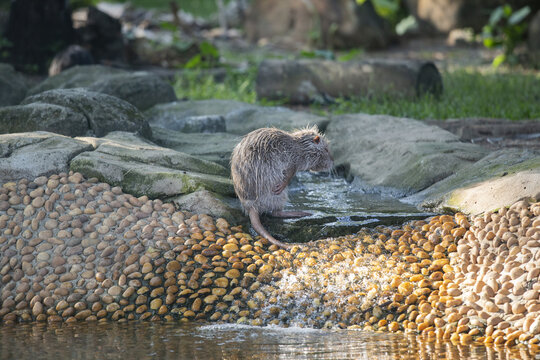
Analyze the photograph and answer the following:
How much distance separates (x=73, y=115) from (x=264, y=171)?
2.21 m

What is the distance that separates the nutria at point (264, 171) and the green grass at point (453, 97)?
3.87 m

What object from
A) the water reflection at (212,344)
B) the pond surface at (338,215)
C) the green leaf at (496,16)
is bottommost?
the water reflection at (212,344)

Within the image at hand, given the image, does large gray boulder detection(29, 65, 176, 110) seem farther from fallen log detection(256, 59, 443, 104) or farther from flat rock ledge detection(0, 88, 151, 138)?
fallen log detection(256, 59, 443, 104)

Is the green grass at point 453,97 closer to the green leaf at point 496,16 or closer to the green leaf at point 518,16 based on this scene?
the green leaf at point 518,16

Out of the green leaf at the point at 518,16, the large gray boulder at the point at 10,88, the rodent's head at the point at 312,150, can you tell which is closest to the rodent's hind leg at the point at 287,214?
the rodent's head at the point at 312,150

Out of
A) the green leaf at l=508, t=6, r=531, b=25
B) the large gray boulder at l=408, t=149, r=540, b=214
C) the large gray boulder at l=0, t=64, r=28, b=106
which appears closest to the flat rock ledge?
the large gray boulder at l=0, t=64, r=28, b=106

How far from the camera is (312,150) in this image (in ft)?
17.1

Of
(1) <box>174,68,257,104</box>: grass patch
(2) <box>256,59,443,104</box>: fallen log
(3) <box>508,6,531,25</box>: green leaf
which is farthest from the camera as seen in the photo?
(3) <box>508,6,531,25</box>: green leaf


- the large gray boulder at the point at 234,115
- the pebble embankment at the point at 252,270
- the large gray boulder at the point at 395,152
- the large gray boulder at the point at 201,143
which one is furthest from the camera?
the large gray boulder at the point at 234,115

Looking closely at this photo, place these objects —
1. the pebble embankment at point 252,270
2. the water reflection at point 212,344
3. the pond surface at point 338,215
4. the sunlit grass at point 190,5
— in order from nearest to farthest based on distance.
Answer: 1. the water reflection at point 212,344
2. the pebble embankment at point 252,270
3. the pond surface at point 338,215
4. the sunlit grass at point 190,5

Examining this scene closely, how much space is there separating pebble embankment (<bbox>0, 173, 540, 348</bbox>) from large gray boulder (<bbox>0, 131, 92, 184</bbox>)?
16 centimetres

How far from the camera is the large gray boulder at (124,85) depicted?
827cm

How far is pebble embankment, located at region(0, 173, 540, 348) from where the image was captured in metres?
4.00

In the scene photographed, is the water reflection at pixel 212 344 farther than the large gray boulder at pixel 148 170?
No
